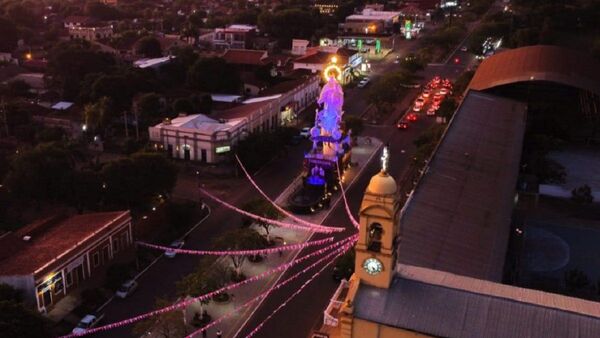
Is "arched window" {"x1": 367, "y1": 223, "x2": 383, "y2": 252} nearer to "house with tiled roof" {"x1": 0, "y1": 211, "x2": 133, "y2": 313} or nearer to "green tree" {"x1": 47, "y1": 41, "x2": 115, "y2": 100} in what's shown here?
"house with tiled roof" {"x1": 0, "y1": 211, "x2": 133, "y2": 313}

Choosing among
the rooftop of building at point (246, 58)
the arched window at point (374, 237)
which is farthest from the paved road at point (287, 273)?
the rooftop of building at point (246, 58)

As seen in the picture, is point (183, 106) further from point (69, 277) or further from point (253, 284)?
point (253, 284)

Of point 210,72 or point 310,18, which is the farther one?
point 310,18

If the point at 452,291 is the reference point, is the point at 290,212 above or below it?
below

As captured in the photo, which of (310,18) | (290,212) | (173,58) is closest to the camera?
(290,212)

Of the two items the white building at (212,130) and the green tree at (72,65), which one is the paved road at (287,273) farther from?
the green tree at (72,65)

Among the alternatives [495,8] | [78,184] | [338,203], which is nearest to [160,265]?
[78,184]

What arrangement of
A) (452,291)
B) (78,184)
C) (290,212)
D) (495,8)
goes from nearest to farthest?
(452,291) < (78,184) < (290,212) < (495,8)

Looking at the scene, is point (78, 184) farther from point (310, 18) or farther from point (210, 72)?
point (310, 18)
